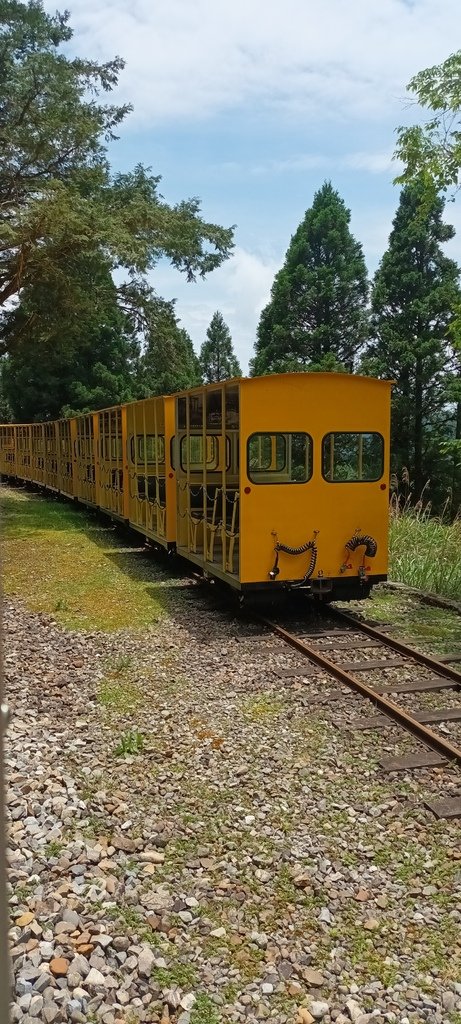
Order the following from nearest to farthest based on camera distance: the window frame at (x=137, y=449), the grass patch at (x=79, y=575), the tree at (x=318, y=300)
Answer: the grass patch at (x=79, y=575), the window frame at (x=137, y=449), the tree at (x=318, y=300)

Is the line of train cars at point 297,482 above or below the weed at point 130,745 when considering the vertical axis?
above

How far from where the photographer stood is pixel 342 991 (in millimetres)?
3221

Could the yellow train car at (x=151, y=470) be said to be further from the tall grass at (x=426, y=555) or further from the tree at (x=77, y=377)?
the tree at (x=77, y=377)

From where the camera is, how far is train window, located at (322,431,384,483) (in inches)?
339

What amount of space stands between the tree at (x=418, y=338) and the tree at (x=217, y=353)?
2257cm

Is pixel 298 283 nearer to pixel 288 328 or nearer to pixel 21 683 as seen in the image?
pixel 288 328

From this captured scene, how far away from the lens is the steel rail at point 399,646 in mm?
6893

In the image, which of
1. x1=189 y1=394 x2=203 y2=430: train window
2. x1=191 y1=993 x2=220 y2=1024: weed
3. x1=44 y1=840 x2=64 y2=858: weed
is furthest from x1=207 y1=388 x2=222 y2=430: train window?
x1=191 y1=993 x2=220 y2=1024: weed

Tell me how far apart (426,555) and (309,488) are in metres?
4.35

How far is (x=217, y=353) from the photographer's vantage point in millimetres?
51281

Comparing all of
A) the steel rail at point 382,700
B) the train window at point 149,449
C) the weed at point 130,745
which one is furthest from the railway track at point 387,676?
the train window at point 149,449

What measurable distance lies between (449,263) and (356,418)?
22.8m

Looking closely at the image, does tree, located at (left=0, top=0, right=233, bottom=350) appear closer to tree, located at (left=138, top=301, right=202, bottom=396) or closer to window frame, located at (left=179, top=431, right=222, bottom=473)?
tree, located at (left=138, top=301, right=202, bottom=396)

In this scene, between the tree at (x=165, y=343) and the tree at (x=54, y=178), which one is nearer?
the tree at (x=54, y=178)
